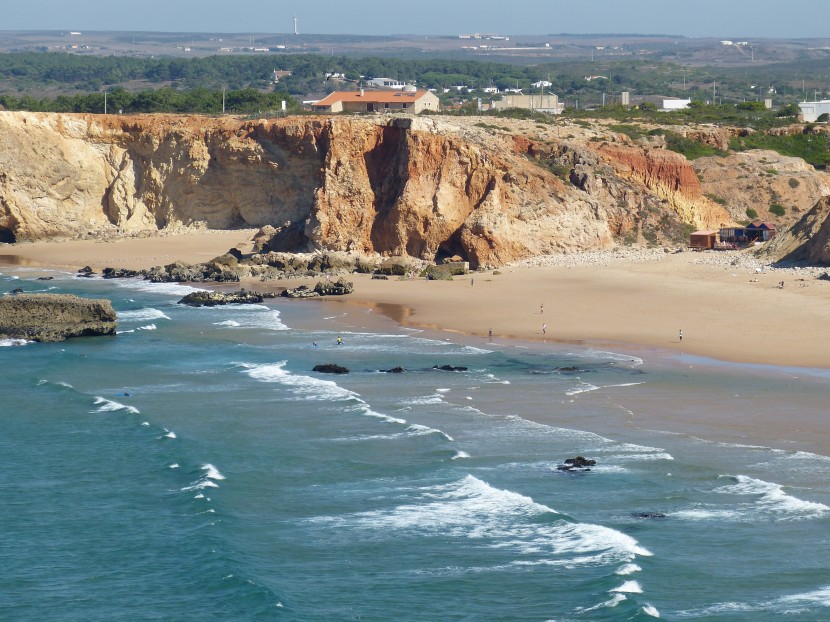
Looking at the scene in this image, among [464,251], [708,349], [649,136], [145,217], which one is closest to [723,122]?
[649,136]

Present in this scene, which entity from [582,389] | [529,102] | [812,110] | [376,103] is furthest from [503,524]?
[529,102]

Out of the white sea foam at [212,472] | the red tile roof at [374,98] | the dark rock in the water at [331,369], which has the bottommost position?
the dark rock in the water at [331,369]

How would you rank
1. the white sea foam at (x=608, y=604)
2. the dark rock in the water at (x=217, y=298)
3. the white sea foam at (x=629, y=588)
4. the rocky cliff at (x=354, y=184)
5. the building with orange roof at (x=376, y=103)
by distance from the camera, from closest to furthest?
the white sea foam at (x=608, y=604), the white sea foam at (x=629, y=588), the dark rock in the water at (x=217, y=298), the rocky cliff at (x=354, y=184), the building with orange roof at (x=376, y=103)

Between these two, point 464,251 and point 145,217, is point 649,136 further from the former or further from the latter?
point 145,217

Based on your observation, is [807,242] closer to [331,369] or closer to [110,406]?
[331,369]

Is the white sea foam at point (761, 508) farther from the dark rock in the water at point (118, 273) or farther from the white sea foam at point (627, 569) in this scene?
the dark rock in the water at point (118, 273)

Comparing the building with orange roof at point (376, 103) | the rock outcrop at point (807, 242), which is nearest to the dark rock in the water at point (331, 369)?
the rock outcrop at point (807, 242)

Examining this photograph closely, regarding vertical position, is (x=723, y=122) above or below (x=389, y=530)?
above
